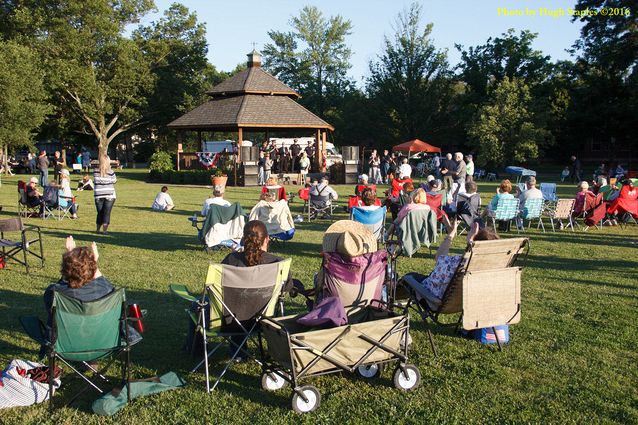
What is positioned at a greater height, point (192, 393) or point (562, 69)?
point (562, 69)

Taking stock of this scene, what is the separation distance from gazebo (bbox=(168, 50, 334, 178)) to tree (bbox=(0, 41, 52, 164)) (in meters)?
8.48

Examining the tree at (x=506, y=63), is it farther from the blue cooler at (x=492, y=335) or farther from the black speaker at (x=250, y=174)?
the blue cooler at (x=492, y=335)

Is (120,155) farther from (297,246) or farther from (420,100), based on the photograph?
(297,246)

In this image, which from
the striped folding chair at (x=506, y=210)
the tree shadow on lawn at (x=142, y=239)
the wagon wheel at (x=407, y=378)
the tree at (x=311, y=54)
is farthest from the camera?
the tree at (x=311, y=54)

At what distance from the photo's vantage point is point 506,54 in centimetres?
4262

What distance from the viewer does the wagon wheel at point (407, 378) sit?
4.79 m

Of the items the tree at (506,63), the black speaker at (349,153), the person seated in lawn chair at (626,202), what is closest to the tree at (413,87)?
the tree at (506,63)

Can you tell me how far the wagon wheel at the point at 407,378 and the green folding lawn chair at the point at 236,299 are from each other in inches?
45.1

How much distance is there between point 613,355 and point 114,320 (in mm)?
4275

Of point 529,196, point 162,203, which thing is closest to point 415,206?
point 529,196

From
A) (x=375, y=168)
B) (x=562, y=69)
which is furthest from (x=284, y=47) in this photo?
(x=375, y=168)

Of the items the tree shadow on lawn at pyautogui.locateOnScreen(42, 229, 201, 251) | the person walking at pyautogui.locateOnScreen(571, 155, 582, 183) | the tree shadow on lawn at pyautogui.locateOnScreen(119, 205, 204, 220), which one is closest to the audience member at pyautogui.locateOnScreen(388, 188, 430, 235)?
the tree shadow on lawn at pyautogui.locateOnScreen(42, 229, 201, 251)

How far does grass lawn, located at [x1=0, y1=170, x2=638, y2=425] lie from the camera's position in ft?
14.4

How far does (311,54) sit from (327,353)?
208 feet
